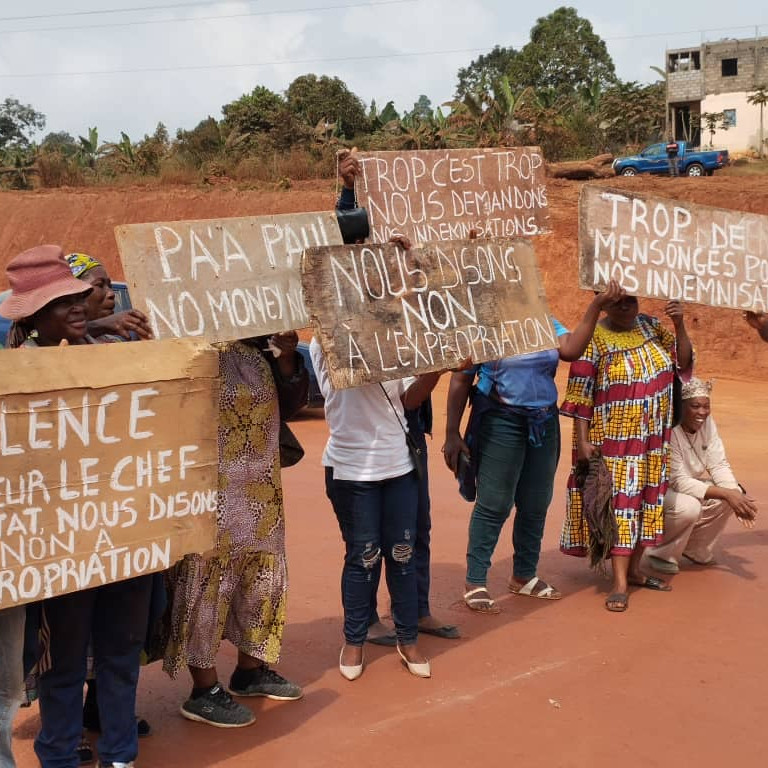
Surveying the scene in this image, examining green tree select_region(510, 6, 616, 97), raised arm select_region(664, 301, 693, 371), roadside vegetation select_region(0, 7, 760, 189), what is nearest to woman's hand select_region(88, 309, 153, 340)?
raised arm select_region(664, 301, 693, 371)

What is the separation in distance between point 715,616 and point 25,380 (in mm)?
3722

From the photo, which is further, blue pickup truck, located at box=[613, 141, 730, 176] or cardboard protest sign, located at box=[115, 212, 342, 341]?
blue pickup truck, located at box=[613, 141, 730, 176]

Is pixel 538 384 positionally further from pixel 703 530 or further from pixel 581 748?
pixel 581 748

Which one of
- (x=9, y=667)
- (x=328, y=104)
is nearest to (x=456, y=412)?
(x=9, y=667)

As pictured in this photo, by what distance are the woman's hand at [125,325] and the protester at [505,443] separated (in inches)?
78.6

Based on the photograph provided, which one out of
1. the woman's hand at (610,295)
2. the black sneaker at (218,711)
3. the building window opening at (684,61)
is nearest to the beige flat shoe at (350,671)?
the black sneaker at (218,711)

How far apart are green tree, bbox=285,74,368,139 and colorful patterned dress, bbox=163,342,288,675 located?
112 ft

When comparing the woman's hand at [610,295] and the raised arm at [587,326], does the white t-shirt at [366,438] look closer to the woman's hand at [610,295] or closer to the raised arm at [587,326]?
the raised arm at [587,326]

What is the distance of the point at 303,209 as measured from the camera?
23688 millimetres

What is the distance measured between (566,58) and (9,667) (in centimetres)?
5292

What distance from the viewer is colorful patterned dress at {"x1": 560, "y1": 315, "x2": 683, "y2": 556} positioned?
531 cm

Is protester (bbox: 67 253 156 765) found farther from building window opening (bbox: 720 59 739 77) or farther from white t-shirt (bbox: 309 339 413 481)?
building window opening (bbox: 720 59 739 77)

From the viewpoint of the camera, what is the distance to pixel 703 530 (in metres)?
5.91

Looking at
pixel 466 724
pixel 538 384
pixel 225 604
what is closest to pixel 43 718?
pixel 225 604
